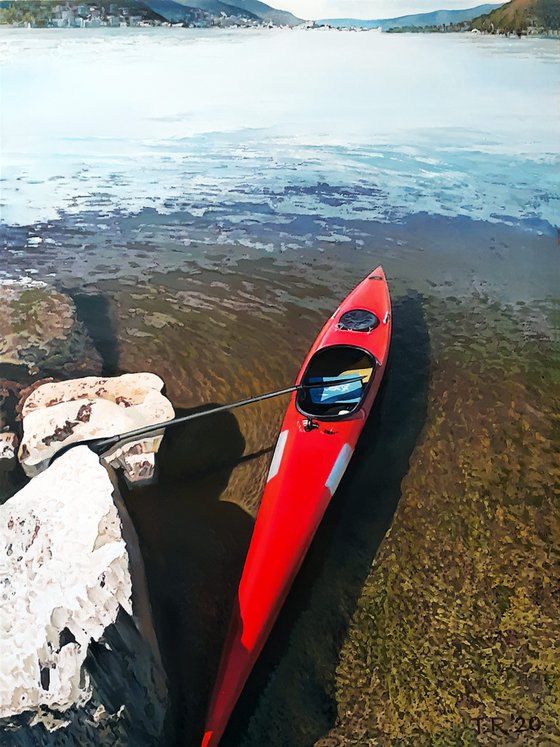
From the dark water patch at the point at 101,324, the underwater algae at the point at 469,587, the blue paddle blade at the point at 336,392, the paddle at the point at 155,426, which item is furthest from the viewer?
the dark water patch at the point at 101,324

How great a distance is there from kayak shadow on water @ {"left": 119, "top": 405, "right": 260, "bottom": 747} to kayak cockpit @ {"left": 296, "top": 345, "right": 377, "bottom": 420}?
230mm

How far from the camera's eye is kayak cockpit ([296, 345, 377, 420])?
1710 millimetres

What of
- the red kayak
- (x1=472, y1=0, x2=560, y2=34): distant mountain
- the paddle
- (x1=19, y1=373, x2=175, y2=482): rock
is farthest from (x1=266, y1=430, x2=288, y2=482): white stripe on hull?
(x1=472, y1=0, x2=560, y2=34): distant mountain

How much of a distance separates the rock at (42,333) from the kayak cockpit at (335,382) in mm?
650

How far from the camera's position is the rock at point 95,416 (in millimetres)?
1554

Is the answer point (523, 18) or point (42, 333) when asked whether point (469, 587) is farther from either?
point (523, 18)

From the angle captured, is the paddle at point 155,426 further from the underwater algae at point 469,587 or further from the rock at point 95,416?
the underwater algae at point 469,587

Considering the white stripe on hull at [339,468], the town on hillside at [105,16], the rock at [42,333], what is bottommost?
the white stripe on hull at [339,468]

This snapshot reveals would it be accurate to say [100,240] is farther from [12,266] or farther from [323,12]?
[323,12]

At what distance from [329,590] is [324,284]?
1.18 m

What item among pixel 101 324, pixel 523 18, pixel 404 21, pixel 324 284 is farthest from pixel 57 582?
pixel 523 18

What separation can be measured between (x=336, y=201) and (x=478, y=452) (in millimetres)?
1327

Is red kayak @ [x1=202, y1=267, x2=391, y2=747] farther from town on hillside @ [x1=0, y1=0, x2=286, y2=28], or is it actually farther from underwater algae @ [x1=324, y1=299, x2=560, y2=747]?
town on hillside @ [x1=0, y1=0, x2=286, y2=28]

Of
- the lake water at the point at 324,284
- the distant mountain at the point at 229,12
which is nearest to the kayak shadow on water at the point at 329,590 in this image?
the lake water at the point at 324,284
